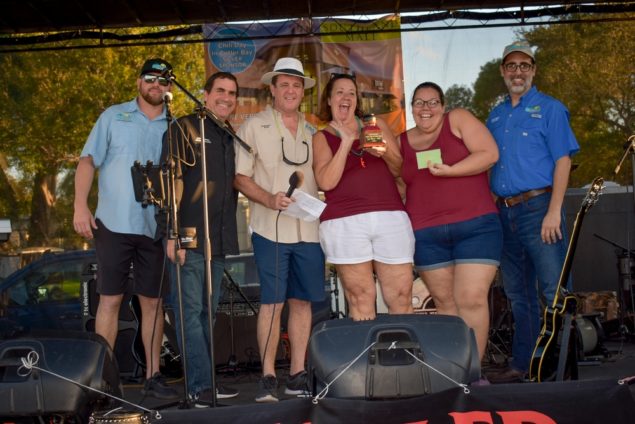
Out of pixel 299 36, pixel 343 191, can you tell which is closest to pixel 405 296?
pixel 343 191

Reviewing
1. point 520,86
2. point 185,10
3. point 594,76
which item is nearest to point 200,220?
point 520,86

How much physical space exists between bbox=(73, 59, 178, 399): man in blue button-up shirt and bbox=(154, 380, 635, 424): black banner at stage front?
71.7 inches

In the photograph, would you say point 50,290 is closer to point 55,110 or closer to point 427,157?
point 427,157

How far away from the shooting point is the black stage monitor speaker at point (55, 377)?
3088 mm

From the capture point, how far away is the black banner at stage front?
9.41 feet

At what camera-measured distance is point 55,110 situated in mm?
14031

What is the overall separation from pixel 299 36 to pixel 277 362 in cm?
293

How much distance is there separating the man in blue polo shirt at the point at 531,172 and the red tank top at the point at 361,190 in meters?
0.75

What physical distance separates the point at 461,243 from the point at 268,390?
1318mm

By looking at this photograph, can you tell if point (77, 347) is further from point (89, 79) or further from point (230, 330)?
point (89, 79)

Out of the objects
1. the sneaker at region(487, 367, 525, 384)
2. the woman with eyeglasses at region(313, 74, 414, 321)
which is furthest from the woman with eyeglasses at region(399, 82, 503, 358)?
the sneaker at region(487, 367, 525, 384)

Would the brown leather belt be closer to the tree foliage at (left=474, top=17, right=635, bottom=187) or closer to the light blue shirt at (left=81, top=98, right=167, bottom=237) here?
the light blue shirt at (left=81, top=98, right=167, bottom=237)

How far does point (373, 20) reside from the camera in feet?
24.0

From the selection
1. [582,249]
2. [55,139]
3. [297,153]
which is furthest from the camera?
[55,139]
